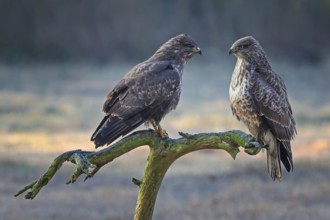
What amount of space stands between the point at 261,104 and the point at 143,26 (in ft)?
85.0

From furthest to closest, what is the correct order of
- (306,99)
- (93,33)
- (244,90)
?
1. (93,33)
2. (306,99)
3. (244,90)

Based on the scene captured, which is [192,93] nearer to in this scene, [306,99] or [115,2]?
[306,99]

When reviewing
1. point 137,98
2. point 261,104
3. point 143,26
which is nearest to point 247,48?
point 261,104

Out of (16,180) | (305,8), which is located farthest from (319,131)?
(305,8)

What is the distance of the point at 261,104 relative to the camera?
8.76m

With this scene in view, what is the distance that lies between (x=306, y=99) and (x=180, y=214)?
531 inches

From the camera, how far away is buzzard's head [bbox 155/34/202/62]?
869cm

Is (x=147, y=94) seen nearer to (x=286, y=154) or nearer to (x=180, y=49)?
(x=180, y=49)

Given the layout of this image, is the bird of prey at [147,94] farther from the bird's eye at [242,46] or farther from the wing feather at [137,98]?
the bird's eye at [242,46]

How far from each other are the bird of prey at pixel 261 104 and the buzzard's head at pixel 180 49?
35cm

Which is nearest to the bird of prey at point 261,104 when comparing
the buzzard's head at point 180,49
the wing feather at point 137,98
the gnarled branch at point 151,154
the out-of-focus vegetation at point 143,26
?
the buzzard's head at point 180,49

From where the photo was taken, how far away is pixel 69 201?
14.9m

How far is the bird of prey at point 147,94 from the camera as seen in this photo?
7.98 meters

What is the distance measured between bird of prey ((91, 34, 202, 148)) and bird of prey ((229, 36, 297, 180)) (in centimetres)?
46
